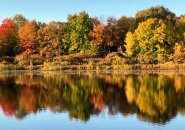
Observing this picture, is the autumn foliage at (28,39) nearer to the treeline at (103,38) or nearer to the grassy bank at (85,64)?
the treeline at (103,38)

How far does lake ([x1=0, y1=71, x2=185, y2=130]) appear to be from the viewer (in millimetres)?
20219

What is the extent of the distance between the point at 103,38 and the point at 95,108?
60180 millimetres


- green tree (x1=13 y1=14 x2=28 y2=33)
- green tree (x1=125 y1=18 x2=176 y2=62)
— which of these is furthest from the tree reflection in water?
green tree (x1=13 y1=14 x2=28 y2=33)

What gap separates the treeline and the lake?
37.4 meters

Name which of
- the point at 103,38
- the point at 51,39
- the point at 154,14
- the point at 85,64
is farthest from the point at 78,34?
the point at 154,14

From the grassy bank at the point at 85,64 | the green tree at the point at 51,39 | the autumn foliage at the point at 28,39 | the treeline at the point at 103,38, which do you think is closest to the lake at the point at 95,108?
the grassy bank at the point at 85,64

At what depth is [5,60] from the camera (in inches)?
3211

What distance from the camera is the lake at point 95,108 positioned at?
20.2 meters

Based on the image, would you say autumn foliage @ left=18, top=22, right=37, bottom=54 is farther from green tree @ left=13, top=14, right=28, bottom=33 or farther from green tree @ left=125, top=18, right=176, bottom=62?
green tree @ left=125, top=18, right=176, bottom=62

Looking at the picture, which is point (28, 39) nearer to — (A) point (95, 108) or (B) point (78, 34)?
(B) point (78, 34)

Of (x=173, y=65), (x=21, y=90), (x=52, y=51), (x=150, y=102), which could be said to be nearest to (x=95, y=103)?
(x=150, y=102)

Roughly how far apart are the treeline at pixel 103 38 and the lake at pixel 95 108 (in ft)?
123

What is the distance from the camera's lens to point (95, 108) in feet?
83.6

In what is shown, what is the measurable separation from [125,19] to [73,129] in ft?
244
